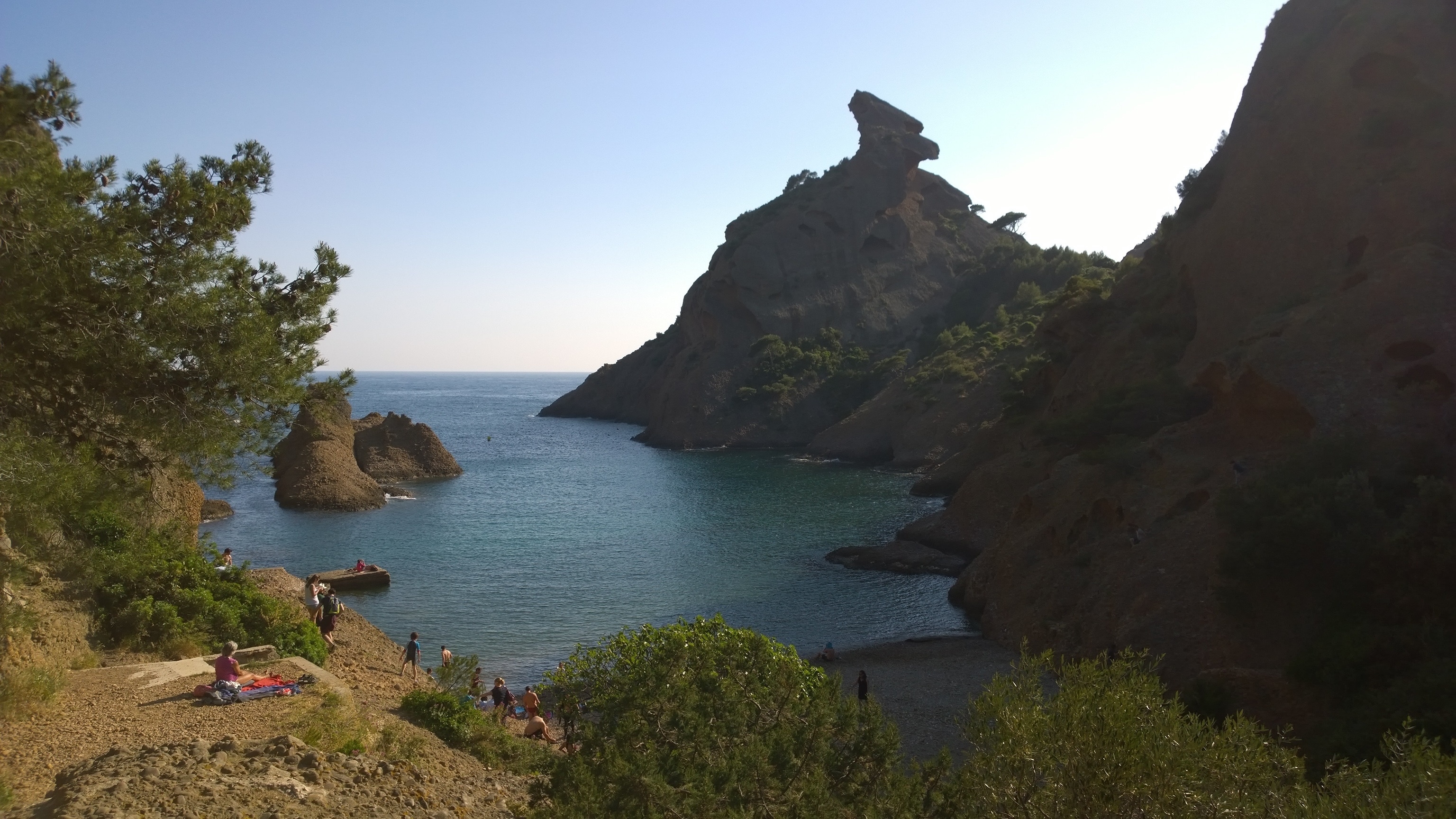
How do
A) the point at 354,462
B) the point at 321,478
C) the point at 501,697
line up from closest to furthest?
the point at 501,697, the point at 321,478, the point at 354,462

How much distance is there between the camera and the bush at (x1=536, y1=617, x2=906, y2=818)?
28.3 feet

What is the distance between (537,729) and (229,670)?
6.58m

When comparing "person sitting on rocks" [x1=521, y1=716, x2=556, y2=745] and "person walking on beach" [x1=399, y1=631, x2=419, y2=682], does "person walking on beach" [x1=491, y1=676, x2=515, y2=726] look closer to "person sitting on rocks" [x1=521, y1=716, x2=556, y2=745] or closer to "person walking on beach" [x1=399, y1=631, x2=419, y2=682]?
"person sitting on rocks" [x1=521, y1=716, x2=556, y2=745]

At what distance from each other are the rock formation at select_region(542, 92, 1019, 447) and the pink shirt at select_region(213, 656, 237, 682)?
7522cm

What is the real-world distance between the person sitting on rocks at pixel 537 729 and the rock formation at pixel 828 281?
69.9 metres

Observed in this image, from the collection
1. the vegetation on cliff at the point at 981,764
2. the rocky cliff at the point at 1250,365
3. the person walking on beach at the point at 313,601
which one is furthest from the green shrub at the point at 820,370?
the vegetation on cliff at the point at 981,764

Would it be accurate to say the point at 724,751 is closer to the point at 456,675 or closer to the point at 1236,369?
the point at 456,675

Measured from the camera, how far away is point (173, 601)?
1756 centimetres

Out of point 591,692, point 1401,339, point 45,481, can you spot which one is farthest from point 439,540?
point 1401,339

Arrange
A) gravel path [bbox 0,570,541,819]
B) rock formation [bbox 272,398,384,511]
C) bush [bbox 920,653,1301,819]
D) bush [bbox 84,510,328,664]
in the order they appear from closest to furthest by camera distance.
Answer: bush [bbox 920,653,1301,819]
gravel path [bbox 0,570,541,819]
bush [bbox 84,510,328,664]
rock formation [bbox 272,398,384,511]

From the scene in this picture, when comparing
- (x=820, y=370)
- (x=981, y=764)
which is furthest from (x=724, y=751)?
(x=820, y=370)

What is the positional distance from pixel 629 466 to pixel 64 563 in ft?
185

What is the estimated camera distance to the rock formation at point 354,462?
167ft

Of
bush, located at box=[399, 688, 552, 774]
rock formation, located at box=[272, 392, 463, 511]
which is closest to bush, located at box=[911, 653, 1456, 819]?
bush, located at box=[399, 688, 552, 774]
